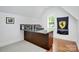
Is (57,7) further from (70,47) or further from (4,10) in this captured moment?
(4,10)

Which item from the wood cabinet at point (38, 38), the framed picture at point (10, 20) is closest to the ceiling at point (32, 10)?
the framed picture at point (10, 20)

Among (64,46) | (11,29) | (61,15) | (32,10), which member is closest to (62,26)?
(61,15)

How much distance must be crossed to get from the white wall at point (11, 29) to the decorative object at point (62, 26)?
0.44 metres

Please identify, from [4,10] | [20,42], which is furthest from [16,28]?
[4,10]

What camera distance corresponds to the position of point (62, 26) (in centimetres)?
199

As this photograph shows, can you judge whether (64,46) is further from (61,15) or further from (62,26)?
(61,15)

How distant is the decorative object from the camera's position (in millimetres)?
1957

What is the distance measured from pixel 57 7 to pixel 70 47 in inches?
35.2

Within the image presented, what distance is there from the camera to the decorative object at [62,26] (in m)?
1.96

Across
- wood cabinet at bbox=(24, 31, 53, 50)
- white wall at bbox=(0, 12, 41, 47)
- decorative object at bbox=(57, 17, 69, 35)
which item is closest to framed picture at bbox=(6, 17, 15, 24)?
white wall at bbox=(0, 12, 41, 47)

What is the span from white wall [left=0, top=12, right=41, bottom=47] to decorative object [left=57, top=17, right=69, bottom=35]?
44cm

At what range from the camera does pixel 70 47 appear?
1.94 metres

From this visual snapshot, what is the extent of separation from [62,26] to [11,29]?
1088mm
